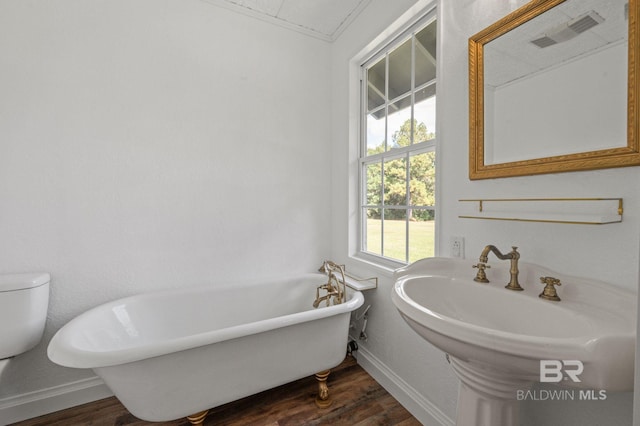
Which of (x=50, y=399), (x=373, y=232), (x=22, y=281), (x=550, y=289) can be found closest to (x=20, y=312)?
(x=22, y=281)

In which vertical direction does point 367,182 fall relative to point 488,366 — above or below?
above

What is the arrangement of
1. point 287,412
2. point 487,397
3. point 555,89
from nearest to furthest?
point 487,397, point 555,89, point 287,412

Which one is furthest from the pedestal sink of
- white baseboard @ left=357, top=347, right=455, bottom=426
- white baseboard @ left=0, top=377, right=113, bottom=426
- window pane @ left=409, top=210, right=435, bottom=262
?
white baseboard @ left=0, top=377, right=113, bottom=426

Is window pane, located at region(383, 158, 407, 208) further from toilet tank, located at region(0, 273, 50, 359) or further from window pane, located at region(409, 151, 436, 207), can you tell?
toilet tank, located at region(0, 273, 50, 359)

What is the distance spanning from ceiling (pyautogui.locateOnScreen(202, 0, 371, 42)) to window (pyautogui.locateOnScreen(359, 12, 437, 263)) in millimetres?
380

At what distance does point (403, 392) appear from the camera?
1.52 metres

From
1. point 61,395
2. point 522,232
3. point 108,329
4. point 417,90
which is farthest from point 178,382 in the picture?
point 417,90

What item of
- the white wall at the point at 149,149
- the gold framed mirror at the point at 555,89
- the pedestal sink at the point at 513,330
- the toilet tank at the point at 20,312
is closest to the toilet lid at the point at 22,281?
the toilet tank at the point at 20,312

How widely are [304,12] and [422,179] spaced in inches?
60.7

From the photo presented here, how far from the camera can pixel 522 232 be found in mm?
1013

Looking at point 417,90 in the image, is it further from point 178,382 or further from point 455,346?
point 178,382

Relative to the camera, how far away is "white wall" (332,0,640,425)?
793 millimetres

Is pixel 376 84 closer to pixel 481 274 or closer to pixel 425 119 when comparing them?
pixel 425 119

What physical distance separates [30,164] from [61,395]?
1.35m
